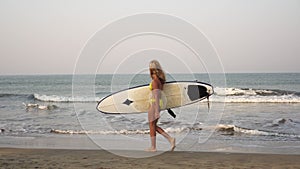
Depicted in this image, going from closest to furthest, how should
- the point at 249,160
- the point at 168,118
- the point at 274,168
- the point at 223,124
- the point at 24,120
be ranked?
the point at 274,168 < the point at 249,160 < the point at 223,124 < the point at 168,118 < the point at 24,120

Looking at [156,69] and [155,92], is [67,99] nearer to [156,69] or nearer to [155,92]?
[155,92]

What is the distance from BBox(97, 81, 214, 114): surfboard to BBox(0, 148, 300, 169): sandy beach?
1489mm

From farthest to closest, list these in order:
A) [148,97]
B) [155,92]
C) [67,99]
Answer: [67,99] < [148,97] < [155,92]

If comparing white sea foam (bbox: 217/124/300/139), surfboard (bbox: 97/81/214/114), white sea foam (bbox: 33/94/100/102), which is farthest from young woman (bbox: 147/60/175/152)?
white sea foam (bbox: 33/94/100/102)

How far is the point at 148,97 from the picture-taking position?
360 inches

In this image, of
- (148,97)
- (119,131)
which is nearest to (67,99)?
(119,131)

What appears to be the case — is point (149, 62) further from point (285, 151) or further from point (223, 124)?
point (223, 124)

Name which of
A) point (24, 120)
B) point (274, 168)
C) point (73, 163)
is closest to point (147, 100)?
point (73, 163)

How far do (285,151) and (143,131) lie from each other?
180 inches

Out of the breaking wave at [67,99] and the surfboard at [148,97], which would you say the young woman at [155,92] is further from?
the breaking wave at [67,99]

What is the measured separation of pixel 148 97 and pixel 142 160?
7.11ft

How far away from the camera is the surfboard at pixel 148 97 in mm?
9141

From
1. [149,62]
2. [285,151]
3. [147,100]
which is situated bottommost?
[285,151]

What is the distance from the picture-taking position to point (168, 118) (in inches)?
589
